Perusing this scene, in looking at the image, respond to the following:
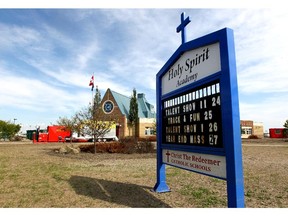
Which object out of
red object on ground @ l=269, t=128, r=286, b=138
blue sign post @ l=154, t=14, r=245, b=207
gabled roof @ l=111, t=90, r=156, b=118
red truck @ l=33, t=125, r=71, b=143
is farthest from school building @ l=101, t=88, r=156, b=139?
blue sign post @ l=154, t=14, r=245, b=207

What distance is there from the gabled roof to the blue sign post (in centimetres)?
4322

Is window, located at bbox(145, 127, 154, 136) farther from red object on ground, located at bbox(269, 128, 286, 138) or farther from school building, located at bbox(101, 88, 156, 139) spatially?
red object on ground, located at bbox(269, 128, 286, 138)

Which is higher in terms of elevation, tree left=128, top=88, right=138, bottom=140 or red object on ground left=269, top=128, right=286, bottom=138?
tree left=128, top=88, right=138, bottom=140

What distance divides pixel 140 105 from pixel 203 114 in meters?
54.4

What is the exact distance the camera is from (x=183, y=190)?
6875mm

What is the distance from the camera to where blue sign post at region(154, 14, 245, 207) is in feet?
13.0

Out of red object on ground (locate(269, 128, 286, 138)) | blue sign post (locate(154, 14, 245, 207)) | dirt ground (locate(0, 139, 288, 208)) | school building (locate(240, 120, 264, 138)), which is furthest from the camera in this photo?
school building (locate(240, 120, 264, 138))

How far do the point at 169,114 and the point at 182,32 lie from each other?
226cm

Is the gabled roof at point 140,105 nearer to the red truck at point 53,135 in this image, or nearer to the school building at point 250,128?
the red truck at point 53,135

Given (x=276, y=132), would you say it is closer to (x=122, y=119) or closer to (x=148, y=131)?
(x=148, y=131)

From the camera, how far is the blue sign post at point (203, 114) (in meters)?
3.97

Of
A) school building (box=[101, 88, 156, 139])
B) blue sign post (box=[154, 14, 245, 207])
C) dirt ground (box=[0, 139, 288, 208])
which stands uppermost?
school building (box=[101, 88, 156, 139])

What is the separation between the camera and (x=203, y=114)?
493 cm

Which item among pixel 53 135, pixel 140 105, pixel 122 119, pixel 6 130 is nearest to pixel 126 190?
pixel 53 135
